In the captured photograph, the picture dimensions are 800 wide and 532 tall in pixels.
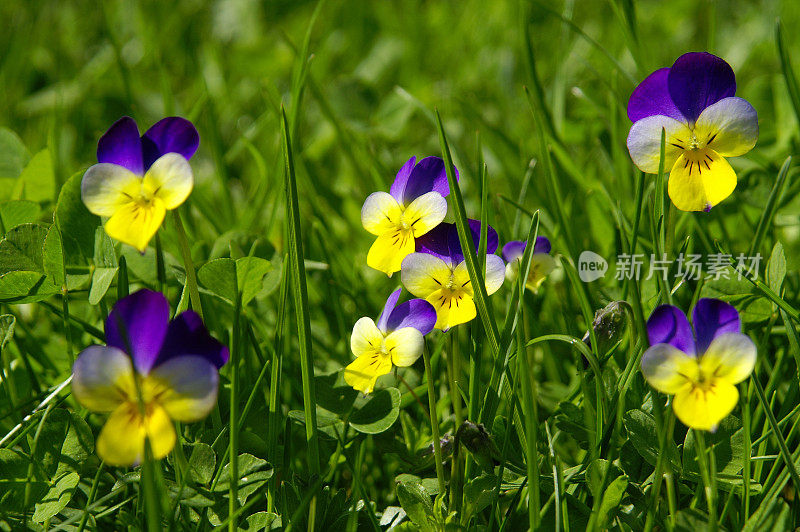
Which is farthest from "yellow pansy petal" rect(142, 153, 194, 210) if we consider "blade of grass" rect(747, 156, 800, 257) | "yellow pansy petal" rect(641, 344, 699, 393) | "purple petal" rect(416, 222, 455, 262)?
"blade of grass" rect(747, 156, 800, 257)

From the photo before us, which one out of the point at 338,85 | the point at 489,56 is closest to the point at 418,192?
the point at 338,85

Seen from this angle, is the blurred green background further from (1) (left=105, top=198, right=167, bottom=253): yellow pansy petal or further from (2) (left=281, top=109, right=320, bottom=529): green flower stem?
(1) (left=105, top=198, right=167, bottom=253): yellow pansy petal

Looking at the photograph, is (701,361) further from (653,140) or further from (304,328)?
(304,328)

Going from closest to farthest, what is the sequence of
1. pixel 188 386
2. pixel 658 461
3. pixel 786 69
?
1. pixel 188 386
2. pixel 658 461
3. pixel 786 69

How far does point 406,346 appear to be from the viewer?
3.61ft

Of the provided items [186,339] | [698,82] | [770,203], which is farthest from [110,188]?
[770,203]

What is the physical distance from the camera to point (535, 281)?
4.67 feet

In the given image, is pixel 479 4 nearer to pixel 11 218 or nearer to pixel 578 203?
pixel 578 203

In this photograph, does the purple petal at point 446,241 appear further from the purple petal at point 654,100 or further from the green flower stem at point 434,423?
the purple petal at point 654,100

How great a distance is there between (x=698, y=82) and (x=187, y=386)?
3.04 ft

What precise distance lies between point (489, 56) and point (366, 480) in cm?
237

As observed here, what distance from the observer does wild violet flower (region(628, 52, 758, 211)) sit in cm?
116

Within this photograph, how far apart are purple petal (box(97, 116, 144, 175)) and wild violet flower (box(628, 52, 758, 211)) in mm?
766

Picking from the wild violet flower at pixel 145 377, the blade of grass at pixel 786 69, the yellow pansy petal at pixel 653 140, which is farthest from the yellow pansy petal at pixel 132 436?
the blade of grass at pixel 786 69
